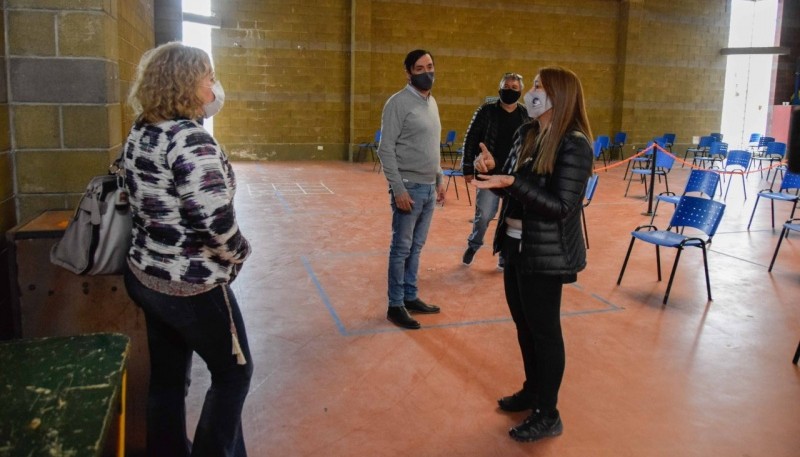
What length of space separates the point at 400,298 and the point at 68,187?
1.92 m

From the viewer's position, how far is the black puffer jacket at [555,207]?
229 centimetres

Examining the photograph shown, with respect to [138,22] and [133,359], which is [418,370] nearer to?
[133,359]

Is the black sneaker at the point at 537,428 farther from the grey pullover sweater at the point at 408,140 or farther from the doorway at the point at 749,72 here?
the doorway at the point at 749,72

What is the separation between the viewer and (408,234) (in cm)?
366

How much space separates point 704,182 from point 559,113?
4.62m

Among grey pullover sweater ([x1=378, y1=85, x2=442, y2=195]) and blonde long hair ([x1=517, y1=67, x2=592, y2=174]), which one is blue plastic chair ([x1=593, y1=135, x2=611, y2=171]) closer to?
grey pullover sweater ([x1=378, y1=85, x2=442, y2=195])

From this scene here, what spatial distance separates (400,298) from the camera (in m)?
3.80

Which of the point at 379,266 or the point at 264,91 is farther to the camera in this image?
the point at 264,91

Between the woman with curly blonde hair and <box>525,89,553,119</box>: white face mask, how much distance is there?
1.21 metres

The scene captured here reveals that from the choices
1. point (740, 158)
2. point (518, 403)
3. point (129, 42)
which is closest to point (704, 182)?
point (740, 158)

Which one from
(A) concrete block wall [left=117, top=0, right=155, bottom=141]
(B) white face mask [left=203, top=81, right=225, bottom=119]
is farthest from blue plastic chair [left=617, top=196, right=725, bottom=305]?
(A) concrete block wall [left=117, top=0, right=155, bottom=141]

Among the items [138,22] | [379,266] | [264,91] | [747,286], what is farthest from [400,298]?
[264,91]

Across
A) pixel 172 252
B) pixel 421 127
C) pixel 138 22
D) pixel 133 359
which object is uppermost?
pixel 138 22

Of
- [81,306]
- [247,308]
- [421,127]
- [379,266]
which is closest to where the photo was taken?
[81,306]
